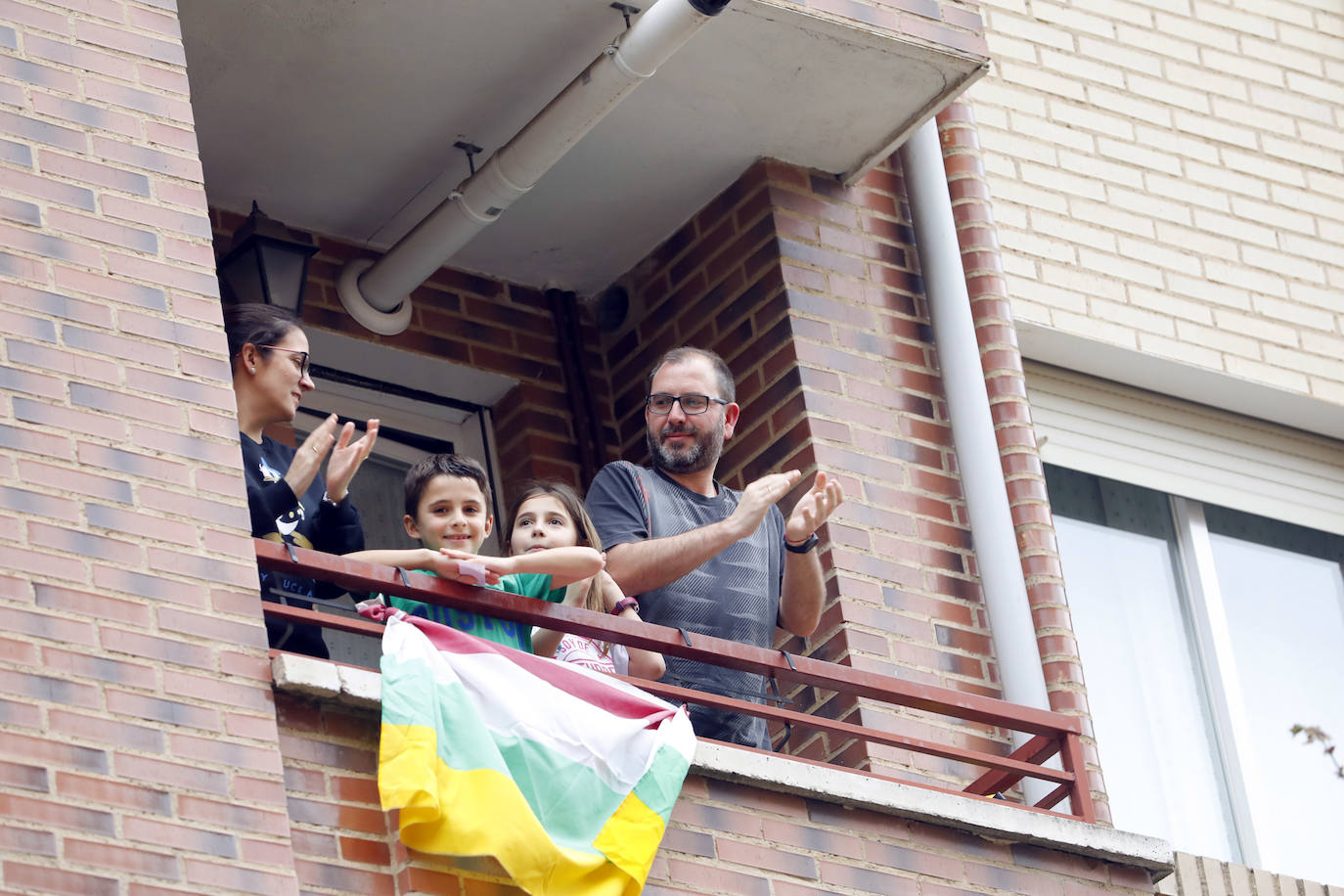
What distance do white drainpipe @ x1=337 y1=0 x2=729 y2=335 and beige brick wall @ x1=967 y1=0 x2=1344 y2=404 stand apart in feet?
7.40

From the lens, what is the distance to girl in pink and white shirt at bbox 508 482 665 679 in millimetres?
7254

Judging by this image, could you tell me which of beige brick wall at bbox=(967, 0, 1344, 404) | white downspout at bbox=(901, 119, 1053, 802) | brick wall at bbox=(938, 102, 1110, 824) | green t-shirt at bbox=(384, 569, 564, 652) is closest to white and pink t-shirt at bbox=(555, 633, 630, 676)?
green t-shirt at bbox=(384, 569, 564, 652)

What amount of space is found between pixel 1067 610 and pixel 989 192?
1.87 metres

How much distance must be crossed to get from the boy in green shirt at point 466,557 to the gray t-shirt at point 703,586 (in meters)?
0.43

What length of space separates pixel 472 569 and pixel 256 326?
111cm

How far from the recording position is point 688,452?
792 cm

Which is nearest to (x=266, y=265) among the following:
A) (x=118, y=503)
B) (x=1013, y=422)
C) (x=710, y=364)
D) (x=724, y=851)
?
(x=710, y=364)

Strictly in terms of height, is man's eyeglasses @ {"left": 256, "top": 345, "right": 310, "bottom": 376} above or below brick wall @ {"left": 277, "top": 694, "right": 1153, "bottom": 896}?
above

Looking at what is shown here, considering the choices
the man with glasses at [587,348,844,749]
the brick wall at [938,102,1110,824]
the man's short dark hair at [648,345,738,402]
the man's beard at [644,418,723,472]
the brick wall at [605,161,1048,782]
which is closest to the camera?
the man with glasses at [587,348,844,749]

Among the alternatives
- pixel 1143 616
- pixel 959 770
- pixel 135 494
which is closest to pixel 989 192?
pixel 1143 616

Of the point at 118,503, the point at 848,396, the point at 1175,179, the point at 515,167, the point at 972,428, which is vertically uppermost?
the point at 1175,179

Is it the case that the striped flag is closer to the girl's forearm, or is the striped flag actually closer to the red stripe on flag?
the red stripe on flag

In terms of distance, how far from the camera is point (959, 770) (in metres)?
8.43

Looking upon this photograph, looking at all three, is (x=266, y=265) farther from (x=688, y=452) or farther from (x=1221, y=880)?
(x=1221, y=880)
